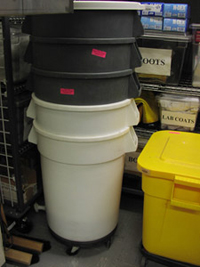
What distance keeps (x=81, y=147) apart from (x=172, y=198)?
16.2 inches

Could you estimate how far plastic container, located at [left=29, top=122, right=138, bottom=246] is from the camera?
3.65 ft

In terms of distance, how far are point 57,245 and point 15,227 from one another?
0.26m

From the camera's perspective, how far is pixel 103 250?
138 cm

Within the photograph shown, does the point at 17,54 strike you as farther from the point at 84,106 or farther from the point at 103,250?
the point at 103,250

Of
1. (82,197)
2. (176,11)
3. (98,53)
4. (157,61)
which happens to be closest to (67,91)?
(98,53)

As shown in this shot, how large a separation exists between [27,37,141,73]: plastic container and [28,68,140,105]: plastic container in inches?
0.9

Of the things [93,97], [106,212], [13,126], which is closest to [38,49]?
[93,97]

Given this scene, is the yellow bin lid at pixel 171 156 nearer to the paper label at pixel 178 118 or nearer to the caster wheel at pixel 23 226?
the paper label at pixel 178 118

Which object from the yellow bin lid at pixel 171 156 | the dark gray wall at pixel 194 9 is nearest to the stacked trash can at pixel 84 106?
the yellow bin lid at pixel 171 156

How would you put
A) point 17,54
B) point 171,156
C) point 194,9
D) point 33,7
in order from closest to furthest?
point 33,7
point 171,156
point 17,54
point 194,9

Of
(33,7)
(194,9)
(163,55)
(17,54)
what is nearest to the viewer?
(33,7)

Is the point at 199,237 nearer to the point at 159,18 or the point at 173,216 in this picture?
the point at 173,216

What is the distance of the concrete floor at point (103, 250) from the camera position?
4.28ft

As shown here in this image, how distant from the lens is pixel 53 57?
1.00 m
